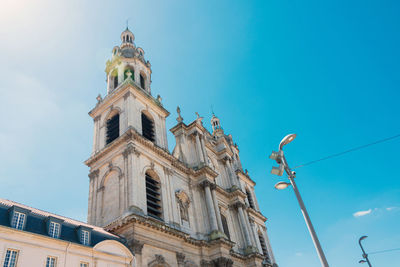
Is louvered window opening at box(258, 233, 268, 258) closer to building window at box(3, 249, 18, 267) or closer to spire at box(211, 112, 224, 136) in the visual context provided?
spire at box(211, 112, 224, 136)

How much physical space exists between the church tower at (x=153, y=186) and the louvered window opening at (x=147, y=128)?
0.31 ft

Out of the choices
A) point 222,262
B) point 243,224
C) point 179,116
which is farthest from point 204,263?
point 179,116

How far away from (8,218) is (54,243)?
2.30 metres

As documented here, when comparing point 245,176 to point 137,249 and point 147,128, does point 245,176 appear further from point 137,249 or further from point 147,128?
point 137,249

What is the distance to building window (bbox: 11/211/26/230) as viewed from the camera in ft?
42.9

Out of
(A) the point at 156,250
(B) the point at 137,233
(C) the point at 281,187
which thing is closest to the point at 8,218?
(B) the point at 137,233

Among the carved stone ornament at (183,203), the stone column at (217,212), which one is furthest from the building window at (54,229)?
the stone column at (217,212)

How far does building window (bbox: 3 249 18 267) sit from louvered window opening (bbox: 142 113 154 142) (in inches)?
629

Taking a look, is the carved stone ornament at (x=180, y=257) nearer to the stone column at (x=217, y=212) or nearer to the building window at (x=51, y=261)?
the stone column at (x=217, y=212)

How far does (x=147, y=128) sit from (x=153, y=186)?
6.63 metres

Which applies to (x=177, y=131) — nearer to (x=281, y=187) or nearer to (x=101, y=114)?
(x=101, y=114)

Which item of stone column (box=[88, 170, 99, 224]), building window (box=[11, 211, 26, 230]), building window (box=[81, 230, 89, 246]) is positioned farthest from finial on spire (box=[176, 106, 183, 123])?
building window (box=[11, 211, 26, 230])

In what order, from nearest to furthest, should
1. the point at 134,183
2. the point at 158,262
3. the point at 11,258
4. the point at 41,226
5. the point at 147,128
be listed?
the point at 11,258 < the point at 41,226 < the point at 158,262 < the point at 134,183 < the point at 147,128

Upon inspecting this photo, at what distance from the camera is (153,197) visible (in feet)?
75.4
